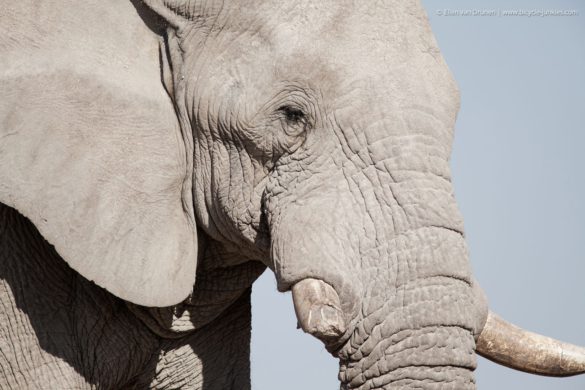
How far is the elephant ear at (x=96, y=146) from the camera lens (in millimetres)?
5016

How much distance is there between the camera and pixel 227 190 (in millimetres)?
5020

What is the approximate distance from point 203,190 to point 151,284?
35 cm

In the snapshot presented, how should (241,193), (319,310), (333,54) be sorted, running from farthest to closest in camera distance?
(241,193)
(333,54)
(319,310)


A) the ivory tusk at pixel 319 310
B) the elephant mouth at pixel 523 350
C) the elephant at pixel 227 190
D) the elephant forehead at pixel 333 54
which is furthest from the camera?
the elephant mouth at pixel 523 350

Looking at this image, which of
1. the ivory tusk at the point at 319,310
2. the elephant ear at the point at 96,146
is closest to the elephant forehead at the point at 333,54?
the elephant ear at the point at 96,146

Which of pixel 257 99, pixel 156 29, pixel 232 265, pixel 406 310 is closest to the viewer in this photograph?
pixel 406 310

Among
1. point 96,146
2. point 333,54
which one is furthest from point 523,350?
point 96,146

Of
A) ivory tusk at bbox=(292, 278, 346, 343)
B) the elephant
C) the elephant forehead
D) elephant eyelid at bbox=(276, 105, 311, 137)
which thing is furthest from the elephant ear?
ivory tusk at bbox=(292, 278, 346, 343)

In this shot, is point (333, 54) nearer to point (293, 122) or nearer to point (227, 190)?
point (293, 122)

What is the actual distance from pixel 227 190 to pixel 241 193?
6 centimetres

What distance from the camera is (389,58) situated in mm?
4762

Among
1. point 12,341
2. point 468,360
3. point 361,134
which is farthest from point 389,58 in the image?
point 12,341

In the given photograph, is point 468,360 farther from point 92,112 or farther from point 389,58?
point 92,112

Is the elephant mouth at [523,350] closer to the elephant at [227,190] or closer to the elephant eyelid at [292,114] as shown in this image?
the elephant at [227,190]
